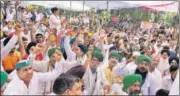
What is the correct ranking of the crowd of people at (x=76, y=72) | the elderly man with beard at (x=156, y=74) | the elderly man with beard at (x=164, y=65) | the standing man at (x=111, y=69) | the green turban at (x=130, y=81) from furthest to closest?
the elderly man with beard at (x=164, y=65) < the elderly man with beard at (x=156, y=74) < the standing man at (x=111, y=69) < the green turban at (x=130, y=81) < the crowd of people at (x=76, y=72)

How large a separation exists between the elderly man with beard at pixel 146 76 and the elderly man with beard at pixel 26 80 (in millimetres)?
864

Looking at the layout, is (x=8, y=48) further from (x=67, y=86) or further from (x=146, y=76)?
(x=67, y=86)

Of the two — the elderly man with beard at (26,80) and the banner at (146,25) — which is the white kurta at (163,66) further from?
the banner at (146,25)

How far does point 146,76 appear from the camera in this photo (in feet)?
12.0

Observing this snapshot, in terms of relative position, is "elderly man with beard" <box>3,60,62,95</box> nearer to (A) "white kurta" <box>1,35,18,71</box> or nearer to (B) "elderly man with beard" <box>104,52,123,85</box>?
(B) "elderly man with beard" <box>104,52,123,85</box>

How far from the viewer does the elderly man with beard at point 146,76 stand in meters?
3.46

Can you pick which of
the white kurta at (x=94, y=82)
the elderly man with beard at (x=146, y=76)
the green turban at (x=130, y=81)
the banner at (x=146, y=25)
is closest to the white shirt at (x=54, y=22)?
the elderly man with beard at (x=146, y=76)

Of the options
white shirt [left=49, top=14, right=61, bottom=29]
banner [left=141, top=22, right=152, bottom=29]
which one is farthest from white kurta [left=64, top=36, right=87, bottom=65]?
banner [left=141, top=22, right=152, bottom=29]

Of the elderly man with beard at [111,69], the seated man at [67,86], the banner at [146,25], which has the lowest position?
the banner at [146,25]

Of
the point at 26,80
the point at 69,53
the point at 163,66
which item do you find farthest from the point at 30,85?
the point at 163,66

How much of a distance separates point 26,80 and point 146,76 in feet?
4.23

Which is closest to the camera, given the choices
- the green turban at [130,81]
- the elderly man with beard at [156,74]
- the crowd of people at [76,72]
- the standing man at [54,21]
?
the crowd of people at [76,72]

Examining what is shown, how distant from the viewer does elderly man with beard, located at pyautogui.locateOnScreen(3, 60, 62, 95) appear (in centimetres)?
271

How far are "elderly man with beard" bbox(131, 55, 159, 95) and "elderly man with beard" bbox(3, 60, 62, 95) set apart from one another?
2.83ft
